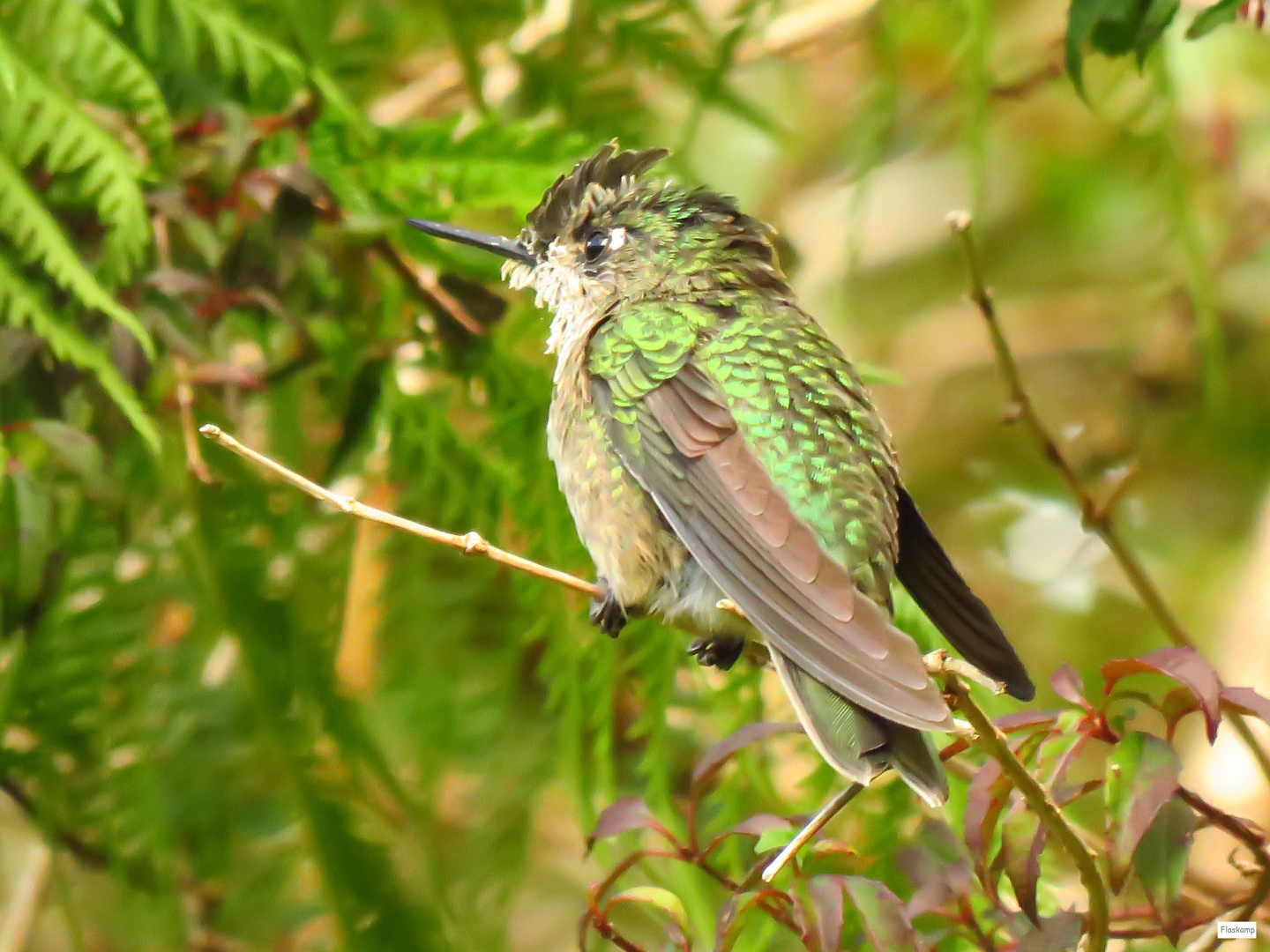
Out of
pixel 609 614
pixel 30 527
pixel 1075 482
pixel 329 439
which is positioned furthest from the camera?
pixel 329 439

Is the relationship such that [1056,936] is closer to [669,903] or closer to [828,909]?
[828,909]

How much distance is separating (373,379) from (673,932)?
1160 mm

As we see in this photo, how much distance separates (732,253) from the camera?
236cm

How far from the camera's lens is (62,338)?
6.43 feet

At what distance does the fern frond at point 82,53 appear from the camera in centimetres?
207

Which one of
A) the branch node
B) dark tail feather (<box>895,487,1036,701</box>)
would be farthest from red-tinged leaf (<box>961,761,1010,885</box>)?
the branch node

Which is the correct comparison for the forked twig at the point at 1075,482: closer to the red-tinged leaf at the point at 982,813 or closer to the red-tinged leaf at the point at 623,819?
the red-tinged leaf at the point at 982,813

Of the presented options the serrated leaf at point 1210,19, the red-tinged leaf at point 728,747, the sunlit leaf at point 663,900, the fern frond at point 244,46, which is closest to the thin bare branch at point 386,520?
the red-tinged leaf at point 728,747

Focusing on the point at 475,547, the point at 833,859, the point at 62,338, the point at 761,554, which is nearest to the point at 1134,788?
the point at 833,859

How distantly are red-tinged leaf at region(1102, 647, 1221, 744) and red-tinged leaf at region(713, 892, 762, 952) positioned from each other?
1.41 ft

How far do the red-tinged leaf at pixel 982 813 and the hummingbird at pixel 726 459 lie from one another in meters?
0.17

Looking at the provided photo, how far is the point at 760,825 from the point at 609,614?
0.60m

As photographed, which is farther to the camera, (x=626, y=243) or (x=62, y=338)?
(x=626, y=243)

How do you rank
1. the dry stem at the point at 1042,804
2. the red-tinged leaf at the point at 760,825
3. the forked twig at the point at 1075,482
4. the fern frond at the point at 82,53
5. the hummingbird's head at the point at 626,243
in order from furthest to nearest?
the hummingbird's head at the point at 626,243 → the forked twig at the point at 1075,482 → the fern frond at the point at 82,53 → the red-tinged leaf at the point at 760,825 → the dry stem at the point at 1042,804
